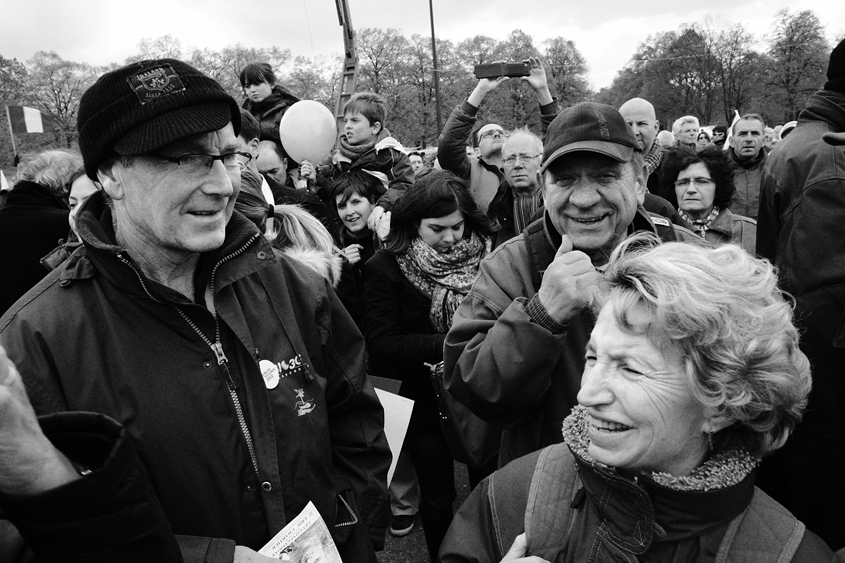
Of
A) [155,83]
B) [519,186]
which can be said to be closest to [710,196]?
[519,186]

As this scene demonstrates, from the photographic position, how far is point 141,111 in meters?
1.58

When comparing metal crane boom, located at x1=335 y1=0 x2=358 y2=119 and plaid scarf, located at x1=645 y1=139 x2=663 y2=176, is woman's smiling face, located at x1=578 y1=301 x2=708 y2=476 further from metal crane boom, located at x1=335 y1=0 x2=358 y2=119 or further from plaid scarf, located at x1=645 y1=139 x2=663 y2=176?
metal crane boom, located at x1=335 y1=0 x2=358 y2=119

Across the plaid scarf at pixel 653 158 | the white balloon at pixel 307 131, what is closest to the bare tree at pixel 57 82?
the white balloon at pixel 307 131

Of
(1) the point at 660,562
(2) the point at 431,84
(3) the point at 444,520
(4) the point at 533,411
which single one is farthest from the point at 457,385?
(2) the point at 431,84

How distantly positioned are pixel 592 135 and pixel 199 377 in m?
1.50

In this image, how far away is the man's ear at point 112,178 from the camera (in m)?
1.67

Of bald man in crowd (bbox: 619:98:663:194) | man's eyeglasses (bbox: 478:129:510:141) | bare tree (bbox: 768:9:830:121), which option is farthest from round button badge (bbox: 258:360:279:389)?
bare tree (bbox: 768:9:830:121)

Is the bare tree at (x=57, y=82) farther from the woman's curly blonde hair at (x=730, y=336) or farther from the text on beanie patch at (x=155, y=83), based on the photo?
the woman's curly blonde hair at (x=730, y=336)

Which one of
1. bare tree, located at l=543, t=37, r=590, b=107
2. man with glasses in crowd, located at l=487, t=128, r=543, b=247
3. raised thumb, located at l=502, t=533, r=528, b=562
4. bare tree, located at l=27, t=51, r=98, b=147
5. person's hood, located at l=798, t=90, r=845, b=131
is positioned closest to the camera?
raised thumb, located at l=502, t=533, r=528, b=562

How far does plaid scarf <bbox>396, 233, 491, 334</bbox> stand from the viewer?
328 cm

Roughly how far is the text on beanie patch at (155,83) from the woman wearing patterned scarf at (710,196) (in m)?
3.64

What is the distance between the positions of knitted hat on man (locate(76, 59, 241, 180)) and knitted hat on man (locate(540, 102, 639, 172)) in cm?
117

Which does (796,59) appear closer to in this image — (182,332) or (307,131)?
(307,131)

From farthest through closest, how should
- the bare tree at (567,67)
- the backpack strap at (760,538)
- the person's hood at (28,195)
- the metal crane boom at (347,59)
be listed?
the bare tree at (567,67), the metal crane boom at (347,59), the person's hood at (28,195), the backpack strap at (760,538)
